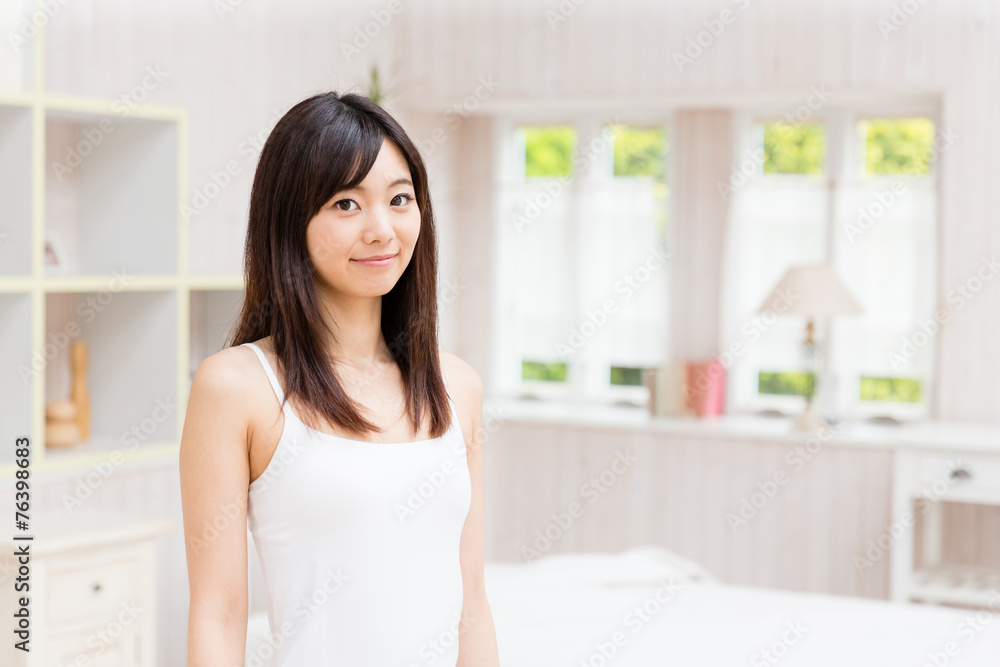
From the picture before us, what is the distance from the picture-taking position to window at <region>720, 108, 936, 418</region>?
159 inches

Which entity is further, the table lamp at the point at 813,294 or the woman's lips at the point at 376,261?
the table lamp at the point at 813,294

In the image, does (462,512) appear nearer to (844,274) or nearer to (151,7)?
(151,7)

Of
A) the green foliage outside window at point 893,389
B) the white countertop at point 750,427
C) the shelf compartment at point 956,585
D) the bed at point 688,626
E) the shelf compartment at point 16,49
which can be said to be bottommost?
the shelf compartment at point 956,585

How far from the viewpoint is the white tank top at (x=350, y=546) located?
111cm

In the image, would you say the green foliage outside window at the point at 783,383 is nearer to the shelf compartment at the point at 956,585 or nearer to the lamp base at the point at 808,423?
the lamp base at the point at 808,423

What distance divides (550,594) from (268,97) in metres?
2.14

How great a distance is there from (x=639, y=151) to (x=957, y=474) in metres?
1.83

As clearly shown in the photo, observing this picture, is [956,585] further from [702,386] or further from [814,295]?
[702,386]

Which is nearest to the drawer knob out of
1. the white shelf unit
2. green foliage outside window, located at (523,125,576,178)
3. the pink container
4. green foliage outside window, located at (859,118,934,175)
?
the pink container

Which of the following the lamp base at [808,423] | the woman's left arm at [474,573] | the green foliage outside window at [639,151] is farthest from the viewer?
the green foliage outside window at [639,151]

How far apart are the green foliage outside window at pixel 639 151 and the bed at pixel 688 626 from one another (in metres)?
2.05

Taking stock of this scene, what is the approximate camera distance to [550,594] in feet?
8.60

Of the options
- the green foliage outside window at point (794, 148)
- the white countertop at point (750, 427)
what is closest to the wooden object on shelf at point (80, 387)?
the white countertop at point (750, 427)

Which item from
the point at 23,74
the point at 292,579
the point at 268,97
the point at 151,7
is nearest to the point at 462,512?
the point at 292,579
